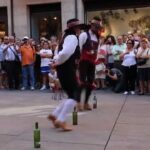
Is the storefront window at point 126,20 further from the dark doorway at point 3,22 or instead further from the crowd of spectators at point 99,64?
the dark doorway at point 3,22

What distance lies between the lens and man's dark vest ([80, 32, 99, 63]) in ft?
32.3

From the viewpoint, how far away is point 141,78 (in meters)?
13.3

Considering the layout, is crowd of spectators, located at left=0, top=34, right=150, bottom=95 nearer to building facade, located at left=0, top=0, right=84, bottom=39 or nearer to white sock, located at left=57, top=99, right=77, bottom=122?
building facade, located at left=0, top=0, right=84, bottom=39

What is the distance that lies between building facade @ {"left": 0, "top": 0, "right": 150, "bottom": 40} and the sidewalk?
21.5 ft

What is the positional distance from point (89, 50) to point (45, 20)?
9.78 m

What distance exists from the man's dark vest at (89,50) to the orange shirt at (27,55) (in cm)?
551

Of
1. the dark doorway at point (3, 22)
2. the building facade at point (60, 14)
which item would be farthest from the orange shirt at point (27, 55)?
the dark doorway at point (3, 22)

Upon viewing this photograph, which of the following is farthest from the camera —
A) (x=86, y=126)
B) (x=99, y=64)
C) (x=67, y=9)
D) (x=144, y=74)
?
(x=67, y=9)

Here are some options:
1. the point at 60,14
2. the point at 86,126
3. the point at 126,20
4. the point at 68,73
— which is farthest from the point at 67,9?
the point at 68,73

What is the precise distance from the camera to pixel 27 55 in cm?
1514

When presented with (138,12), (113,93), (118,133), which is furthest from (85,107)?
(138,12)

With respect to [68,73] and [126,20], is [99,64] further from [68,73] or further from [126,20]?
[68,73]

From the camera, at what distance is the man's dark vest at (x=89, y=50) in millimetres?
9852

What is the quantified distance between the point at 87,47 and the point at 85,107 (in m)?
1.34
